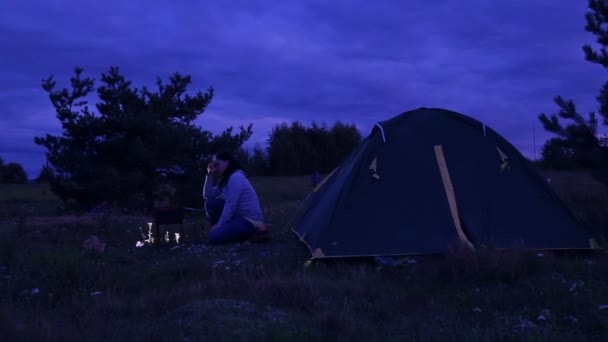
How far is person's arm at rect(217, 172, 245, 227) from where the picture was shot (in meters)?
9.41

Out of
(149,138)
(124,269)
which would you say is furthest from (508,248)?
(149,138)

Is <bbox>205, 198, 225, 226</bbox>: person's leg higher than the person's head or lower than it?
lower

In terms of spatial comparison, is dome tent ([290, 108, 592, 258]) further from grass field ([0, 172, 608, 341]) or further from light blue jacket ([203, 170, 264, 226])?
light blue jacket ([203, 170, 264, 226])

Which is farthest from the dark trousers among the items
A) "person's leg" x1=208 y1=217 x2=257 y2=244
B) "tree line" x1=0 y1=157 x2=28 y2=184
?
"tree line" x1=0 y1=157 x2=28 y2=184

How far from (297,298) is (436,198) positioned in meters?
3.01

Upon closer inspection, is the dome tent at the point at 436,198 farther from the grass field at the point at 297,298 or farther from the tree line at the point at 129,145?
the tree line at the point at 129,145

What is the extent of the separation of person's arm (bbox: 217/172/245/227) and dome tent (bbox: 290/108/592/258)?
4.52 ft

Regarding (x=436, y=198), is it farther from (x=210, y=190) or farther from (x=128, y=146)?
(x=128, y=146)

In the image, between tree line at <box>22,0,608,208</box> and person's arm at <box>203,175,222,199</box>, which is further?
tree line at <box>22,0,608,208</box>

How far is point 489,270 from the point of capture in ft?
20.7

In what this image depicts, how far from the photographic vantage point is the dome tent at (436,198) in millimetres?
7605

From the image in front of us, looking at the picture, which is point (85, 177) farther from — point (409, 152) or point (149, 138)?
point (409, 152)

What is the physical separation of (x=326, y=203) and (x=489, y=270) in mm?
2558

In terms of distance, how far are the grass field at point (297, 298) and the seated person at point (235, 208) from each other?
51.1 inches
